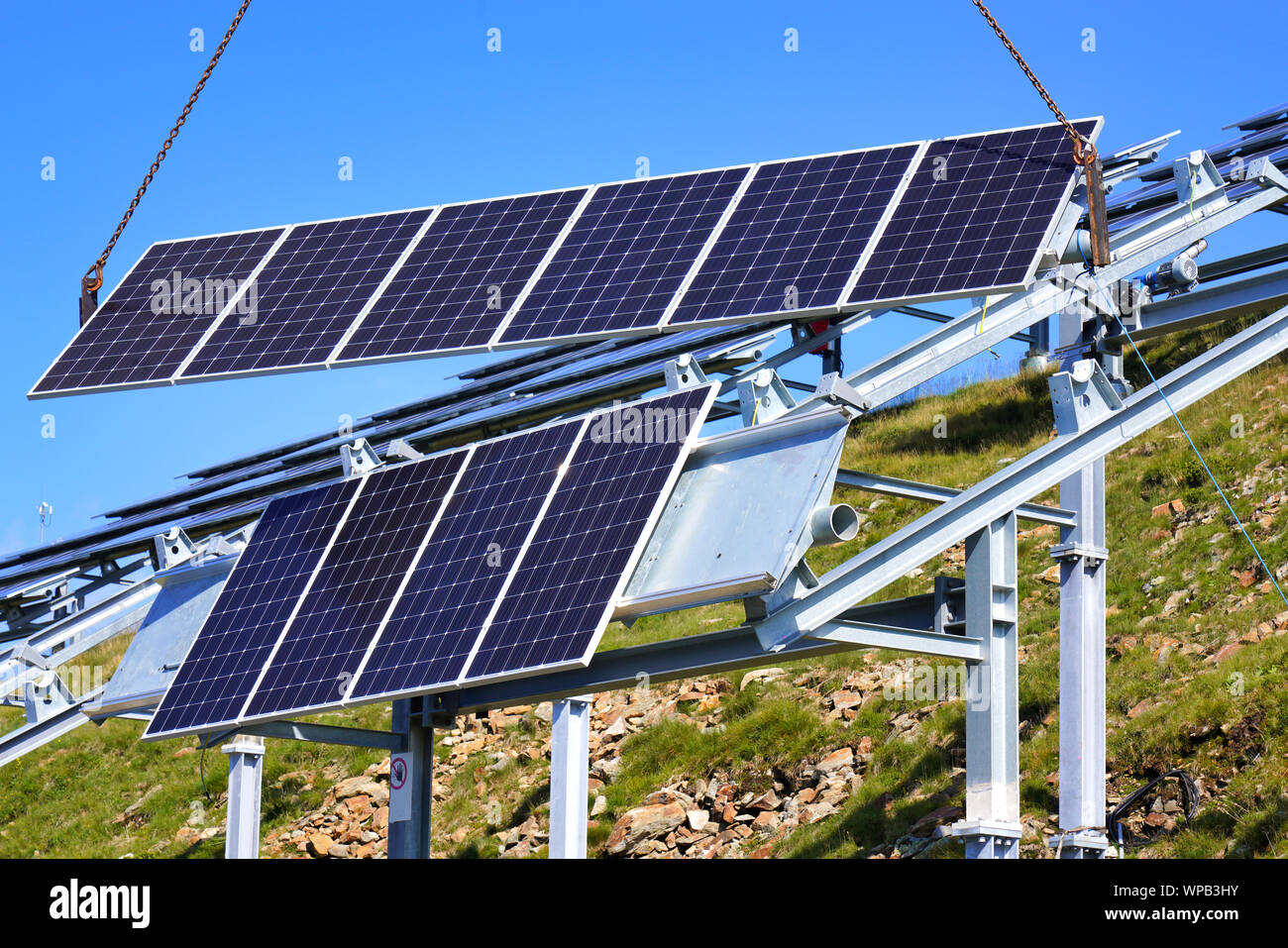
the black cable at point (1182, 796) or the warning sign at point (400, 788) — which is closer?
the warning sign at point (400, 788)

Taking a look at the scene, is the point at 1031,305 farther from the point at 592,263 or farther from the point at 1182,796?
the point at 1182,796

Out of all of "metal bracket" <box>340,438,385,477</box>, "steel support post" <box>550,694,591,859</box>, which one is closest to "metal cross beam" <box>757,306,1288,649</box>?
"steel support post" <box>550,694,591,859</box>

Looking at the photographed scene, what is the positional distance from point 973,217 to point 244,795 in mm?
11760

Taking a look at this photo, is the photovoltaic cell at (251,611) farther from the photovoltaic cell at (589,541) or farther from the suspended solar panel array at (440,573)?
the photovoltaic cell at (589,541)

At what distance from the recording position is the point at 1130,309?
64.5 feet

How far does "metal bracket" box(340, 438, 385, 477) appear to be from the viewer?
18562 mm

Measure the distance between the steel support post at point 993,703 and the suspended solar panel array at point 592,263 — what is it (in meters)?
2.79

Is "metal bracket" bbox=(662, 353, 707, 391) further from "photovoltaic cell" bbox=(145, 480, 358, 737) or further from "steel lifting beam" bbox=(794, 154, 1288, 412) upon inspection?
"photovoltaic cell" bbox=(145, 480, 358, 737)

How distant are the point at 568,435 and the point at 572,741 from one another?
11.4 ft

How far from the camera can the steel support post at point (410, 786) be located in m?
18.0

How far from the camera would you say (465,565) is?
15.6 meters

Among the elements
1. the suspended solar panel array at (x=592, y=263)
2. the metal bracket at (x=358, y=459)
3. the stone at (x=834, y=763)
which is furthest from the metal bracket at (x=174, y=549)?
the stone at (x=834, y=763)
